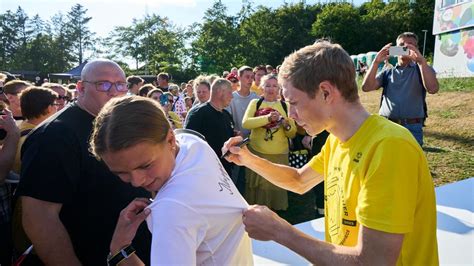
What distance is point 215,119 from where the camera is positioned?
4695 mm

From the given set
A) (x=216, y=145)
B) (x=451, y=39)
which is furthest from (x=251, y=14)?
(x=216, y=145)

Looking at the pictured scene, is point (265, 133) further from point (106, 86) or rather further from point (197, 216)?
point (197, 216)

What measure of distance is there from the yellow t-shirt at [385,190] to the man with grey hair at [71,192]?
3.81 ft

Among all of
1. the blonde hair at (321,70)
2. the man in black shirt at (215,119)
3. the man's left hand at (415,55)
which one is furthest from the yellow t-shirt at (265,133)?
the blonde hair at (321,70)

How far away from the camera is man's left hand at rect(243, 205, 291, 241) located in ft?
4.33

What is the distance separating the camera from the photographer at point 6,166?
8.62 feet

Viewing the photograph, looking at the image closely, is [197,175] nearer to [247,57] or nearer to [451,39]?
[451,39]

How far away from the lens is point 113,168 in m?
1.35

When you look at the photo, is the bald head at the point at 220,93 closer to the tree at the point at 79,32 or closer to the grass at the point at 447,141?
the grass at the point at 447,141

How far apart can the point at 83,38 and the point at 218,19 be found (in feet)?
102

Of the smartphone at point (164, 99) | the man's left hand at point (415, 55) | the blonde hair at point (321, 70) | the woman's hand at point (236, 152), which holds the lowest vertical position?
the woman's hand at point (236, 152)

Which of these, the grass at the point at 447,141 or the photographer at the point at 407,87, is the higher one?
the photographer at the point at 407,87

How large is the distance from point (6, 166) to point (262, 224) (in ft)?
7.24

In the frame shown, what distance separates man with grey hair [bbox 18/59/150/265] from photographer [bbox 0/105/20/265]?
846mm
